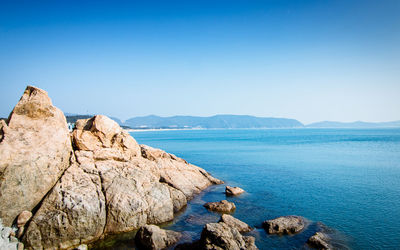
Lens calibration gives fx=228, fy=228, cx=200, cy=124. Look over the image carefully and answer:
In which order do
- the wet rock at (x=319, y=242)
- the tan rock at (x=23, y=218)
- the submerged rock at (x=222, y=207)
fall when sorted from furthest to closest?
the submerged rock at (x=222, y=207) → the wet rock at (x=319, y=242) → the tan rock at (x=23, y=218)

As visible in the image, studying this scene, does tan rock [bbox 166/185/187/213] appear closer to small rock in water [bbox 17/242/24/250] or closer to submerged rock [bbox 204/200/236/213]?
submerged rock [bbox 204/200/236/213]

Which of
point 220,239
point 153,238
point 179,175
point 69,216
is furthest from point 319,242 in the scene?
point 69,216

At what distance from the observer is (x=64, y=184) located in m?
14.9

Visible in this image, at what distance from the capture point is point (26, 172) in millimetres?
14156

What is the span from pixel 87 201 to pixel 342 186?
28837 mm

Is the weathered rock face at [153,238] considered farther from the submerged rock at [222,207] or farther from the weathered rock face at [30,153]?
the weathered rock face at [30,153]

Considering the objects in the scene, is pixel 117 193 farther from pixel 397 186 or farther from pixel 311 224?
pixel 397 186

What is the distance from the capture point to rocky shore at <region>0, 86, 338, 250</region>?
1317 centimetres

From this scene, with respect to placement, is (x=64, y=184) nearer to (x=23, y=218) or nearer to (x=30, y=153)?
(x=23, y=218)

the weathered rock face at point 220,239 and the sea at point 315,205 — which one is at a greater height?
the weathered rock face at point 220,239

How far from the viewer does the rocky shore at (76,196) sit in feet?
43.2

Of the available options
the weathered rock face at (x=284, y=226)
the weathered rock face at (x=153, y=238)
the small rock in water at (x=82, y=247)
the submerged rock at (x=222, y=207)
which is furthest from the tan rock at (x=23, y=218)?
the weathered rock face at (x=284, y=226)

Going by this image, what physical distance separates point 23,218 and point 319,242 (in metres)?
17.8

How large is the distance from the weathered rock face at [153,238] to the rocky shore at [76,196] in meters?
0.05
